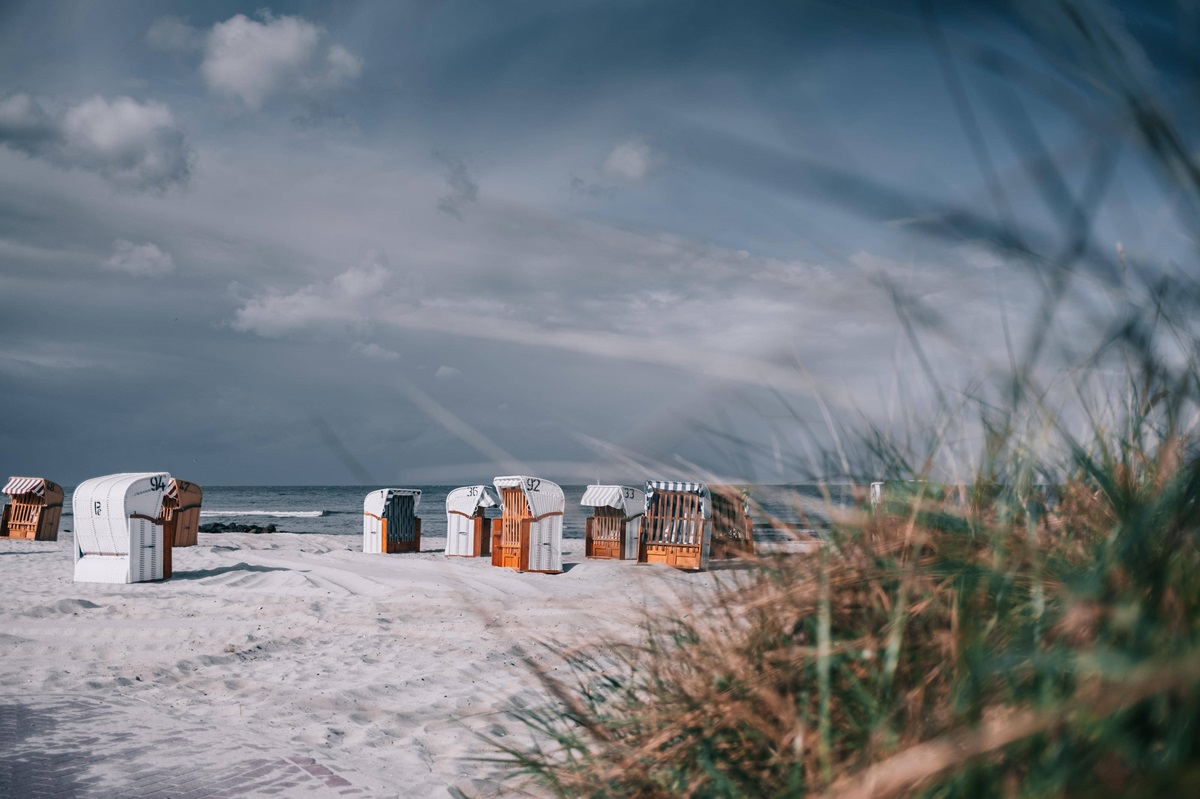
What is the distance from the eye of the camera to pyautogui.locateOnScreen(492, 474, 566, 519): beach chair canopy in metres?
13.8

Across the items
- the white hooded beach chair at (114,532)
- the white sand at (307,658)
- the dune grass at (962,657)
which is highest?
the dune grass at (962,657)

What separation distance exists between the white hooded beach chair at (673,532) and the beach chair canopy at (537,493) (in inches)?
85.0

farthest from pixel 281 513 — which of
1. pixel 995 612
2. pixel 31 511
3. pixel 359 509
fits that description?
pixel 995 612

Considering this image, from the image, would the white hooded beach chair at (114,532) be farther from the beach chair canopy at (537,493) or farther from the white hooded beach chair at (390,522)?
the white hooded beach chair at (390,522)

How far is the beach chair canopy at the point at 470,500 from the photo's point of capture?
1806 cm

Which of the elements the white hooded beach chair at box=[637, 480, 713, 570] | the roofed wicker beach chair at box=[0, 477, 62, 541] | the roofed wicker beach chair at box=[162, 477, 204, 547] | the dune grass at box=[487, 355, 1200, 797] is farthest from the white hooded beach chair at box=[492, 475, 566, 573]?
the roofed wicker beach chair at box=[0, 477, 62, 541]

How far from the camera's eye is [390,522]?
18.4 m

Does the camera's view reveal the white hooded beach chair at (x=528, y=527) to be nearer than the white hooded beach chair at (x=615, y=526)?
Yes

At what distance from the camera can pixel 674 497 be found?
1686cm

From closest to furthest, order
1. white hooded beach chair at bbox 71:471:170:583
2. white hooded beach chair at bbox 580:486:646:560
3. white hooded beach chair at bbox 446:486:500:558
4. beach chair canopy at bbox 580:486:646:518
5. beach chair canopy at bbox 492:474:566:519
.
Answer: white hooded beach chair at bbox 71:471:170:583 < beach chair canopy at bbox 492:474:566:519 < beach chair canopy at bbox 580:486:646:518 < white hooded beach chair at bbox 580:486:646:560 < white hooded beach chair at bbox 446:486:500:558

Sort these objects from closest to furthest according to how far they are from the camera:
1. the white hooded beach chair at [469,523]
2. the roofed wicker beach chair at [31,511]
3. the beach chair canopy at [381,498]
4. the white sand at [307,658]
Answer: the white sand at [307,658] < the white hooded beach chair at [469,523] < the beach chair canopy at [381,498] < the roofed wicker beach chair at [31,511]

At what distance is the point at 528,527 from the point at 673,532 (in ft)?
13.2

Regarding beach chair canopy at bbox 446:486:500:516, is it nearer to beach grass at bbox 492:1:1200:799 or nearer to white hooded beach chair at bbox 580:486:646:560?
white hooded beach chair at bbox 580:486:646:560

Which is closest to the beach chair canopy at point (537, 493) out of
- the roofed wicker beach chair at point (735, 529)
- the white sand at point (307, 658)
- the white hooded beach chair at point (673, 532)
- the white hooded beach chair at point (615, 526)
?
the white hooded beach chair at point (673, 532)
